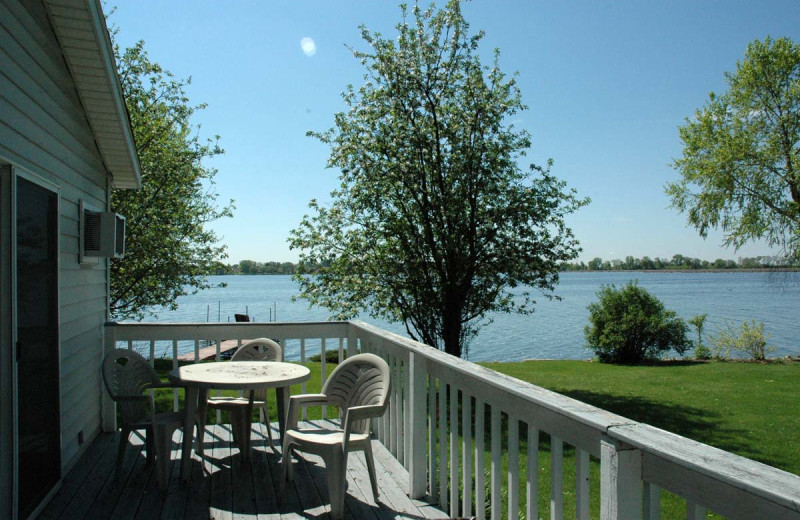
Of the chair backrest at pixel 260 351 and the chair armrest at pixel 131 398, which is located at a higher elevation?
the chair backrest at pixel 260 351

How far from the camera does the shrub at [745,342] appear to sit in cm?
1650

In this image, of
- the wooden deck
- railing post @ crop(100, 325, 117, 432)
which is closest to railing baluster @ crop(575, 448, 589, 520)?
the wooden deck

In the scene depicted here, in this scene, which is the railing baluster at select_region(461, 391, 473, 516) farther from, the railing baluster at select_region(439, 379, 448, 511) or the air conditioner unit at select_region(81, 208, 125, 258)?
the air conditioner unit at select_region(81, 208, 125, 258)

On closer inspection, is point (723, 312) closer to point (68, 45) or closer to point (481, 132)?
point (481, 132)

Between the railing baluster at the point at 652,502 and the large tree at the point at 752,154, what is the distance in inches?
607

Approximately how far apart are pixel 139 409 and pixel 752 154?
51.6 feet

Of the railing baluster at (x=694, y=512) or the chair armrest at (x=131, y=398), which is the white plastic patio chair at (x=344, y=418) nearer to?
the chair armrest at (x=131, y=398)

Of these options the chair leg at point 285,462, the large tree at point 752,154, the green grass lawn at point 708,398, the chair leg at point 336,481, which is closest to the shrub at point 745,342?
the green grass lawn at point 708,398

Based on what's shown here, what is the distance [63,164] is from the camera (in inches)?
153

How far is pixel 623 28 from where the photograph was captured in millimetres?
12250

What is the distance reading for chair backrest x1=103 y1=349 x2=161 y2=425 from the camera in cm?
376

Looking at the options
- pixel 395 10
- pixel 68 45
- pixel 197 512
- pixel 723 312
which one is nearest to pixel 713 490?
pixel 197 512

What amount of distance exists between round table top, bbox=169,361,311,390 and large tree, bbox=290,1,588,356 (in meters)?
4.88

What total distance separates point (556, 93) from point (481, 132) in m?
5.41
